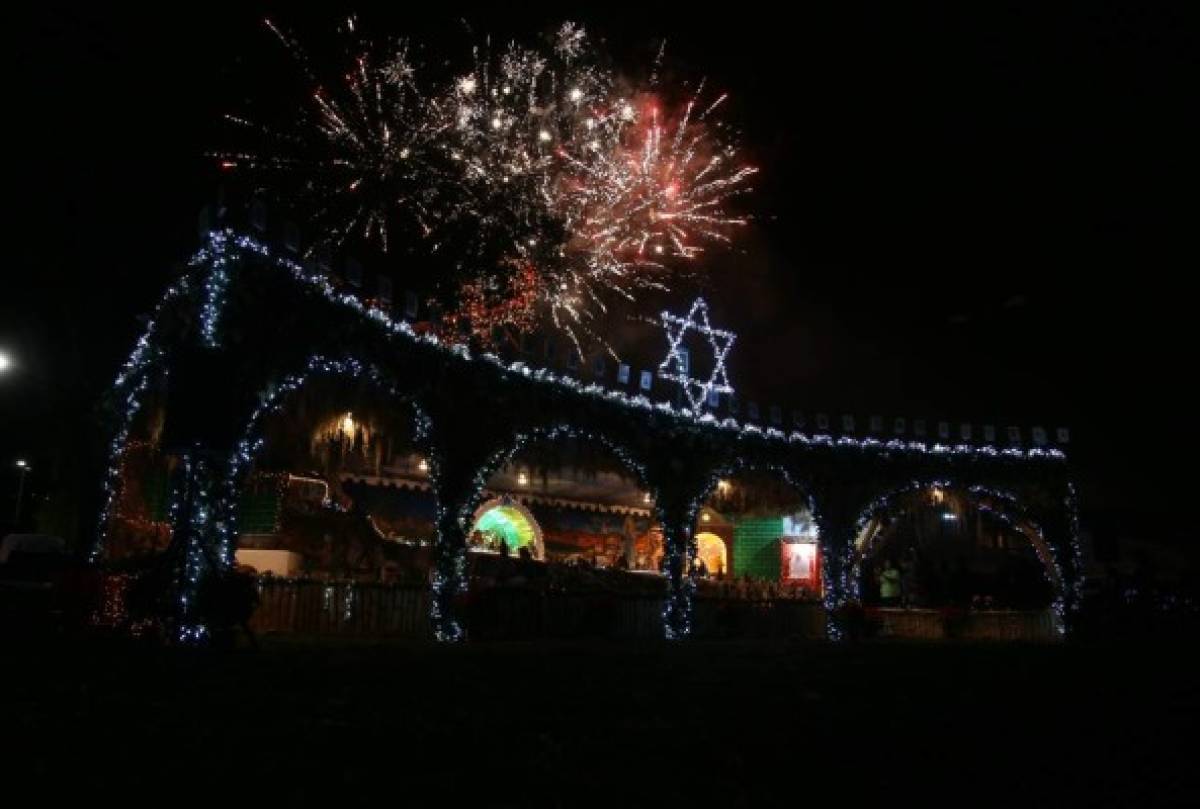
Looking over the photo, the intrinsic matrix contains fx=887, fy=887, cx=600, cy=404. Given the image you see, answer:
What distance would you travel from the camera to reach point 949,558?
2809 cm

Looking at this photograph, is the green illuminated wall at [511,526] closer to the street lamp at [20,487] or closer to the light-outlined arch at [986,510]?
the light-outlined arch at [986,510]

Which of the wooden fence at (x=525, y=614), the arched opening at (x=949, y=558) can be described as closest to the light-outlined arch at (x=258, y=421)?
the wooden fence at (x=525, y=614)

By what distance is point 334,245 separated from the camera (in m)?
13.3

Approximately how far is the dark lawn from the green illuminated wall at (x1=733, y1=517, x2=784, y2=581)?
18.1m

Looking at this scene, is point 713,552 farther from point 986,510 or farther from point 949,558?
point 986,510

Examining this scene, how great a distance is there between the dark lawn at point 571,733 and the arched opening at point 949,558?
50.8ft

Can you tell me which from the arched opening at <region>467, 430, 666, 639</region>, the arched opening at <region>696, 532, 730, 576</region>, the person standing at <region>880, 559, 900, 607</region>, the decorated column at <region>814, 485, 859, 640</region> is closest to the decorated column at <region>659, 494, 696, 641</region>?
the arched opening at <region>467, 430, 666, 639</region>

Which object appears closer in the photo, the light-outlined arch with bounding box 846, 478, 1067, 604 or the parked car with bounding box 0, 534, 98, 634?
the parked car with bounding box 0, 534, 98, 634

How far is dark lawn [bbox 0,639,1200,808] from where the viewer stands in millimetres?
3711

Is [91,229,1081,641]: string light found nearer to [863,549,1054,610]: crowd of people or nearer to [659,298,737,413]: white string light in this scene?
[659,298,737,413]: white string light

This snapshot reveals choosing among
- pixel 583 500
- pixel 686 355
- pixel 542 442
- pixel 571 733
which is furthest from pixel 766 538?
pixel 571 733

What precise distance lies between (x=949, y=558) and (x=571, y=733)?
25.8m

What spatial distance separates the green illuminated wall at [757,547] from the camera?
2739 cm

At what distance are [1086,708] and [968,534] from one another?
22715 millimetres
